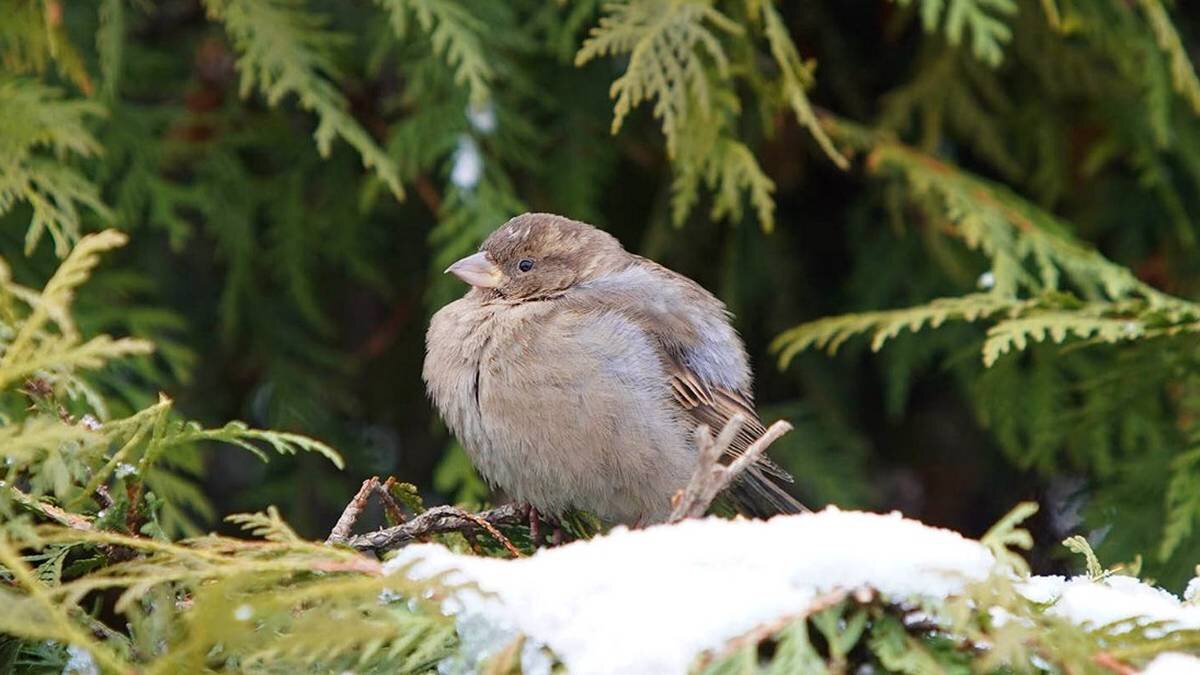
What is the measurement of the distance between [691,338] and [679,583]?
1.95 meters

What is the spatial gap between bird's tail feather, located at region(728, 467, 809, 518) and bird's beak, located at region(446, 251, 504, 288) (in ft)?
2.86

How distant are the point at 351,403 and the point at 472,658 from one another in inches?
116

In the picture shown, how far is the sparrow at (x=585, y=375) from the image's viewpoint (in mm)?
3254

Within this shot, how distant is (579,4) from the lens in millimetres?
3797

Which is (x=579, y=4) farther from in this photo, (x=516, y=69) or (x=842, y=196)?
(x=842, y=196)

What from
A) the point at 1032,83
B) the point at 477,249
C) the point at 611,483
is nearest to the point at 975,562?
the point at 611,483

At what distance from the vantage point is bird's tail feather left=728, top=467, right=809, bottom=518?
3.46 m

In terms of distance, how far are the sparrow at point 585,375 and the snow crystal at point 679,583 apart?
1.35m

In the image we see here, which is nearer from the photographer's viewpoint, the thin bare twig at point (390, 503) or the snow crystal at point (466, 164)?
the thin bare twig at point (390, 503)

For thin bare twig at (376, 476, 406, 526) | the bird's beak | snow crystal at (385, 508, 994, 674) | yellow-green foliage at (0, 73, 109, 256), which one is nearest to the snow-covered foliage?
snow crystal at (385, 508, 994, 674)

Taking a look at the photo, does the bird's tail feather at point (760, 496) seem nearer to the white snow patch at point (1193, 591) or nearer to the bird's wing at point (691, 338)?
the bird's wing at point (691, 338)

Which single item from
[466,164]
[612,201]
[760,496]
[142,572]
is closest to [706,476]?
[142,572]

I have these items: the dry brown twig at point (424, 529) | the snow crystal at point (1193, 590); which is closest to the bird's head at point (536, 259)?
the dry brown twig at point (424, 529)

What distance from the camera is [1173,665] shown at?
165 centimetres
